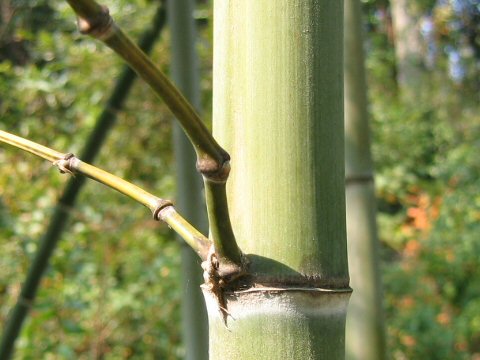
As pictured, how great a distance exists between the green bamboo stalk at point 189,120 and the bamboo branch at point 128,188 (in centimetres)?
1

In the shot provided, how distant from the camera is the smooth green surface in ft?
1.32

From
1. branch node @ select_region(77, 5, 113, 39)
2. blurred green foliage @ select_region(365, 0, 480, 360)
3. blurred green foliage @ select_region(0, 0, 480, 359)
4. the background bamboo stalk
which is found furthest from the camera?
blurred green foliage @ select_region(365, 0, 480, 360)

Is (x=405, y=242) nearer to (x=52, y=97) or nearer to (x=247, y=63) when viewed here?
(x=52, y=97)

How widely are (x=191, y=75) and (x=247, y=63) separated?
571 millimetres

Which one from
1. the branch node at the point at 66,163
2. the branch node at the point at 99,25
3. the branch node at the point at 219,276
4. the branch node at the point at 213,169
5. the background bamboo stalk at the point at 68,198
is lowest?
the branch node at the point at 219,276

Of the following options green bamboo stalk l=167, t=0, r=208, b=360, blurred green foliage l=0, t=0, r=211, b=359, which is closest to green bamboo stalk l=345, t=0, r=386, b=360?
green bamboo stalk l=167, t=0, r=208, b=360

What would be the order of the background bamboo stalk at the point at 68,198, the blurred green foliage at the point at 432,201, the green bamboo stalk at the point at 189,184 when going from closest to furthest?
the green bamboo stalk at the point at 189,184, the background bamboo stalk at the point at 68,198, the blurred green foliage at the point at 432,201

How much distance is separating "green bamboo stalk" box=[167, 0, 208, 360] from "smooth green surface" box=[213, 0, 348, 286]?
42cm

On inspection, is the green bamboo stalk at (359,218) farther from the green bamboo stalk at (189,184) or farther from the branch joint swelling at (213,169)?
the branch joint swelling at (213,169)

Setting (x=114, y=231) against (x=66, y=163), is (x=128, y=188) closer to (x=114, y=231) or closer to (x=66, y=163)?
(x=66, y=163)

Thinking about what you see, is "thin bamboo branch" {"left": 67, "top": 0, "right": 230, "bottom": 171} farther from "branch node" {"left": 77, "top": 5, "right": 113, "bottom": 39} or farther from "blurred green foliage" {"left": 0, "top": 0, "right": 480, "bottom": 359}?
"blurred green foliage" {"left": 0, "top": 0, "right": 480, "bottom": 359}

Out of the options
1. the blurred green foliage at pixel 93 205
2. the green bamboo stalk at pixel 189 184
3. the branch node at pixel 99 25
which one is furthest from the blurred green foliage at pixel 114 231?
the branch node at pixel 99 25

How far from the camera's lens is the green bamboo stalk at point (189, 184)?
2.78 ft

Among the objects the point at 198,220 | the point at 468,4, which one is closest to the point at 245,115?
the point at 198,220
